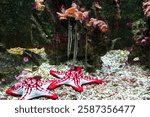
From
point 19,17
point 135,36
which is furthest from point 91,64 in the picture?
point 19,17

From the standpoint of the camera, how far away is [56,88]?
266 inches

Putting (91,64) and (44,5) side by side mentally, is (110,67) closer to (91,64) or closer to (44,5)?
(91,64)

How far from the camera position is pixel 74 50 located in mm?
7562

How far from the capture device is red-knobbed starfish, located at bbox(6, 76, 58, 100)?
21.0 feet

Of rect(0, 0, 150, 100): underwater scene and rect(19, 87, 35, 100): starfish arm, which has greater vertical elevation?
rect(0, 0, 150, 100): underwater scene

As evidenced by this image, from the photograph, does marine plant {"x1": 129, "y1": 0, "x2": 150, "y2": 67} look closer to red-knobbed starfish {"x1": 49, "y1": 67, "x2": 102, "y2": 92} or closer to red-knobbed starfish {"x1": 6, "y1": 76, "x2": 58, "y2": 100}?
red-knobbed starfish {"x1": 49, "y1": 67, "x2": 102, "y2": 92}

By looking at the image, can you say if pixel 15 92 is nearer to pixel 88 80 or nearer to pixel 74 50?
pixel 88 80

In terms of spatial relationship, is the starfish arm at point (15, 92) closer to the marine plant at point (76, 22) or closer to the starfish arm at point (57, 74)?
the starfish arm at point (57, 74)

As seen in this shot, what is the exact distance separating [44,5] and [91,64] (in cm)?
133

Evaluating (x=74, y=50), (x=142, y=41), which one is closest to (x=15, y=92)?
(x=74, y=50)

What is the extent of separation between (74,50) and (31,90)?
4.65ft

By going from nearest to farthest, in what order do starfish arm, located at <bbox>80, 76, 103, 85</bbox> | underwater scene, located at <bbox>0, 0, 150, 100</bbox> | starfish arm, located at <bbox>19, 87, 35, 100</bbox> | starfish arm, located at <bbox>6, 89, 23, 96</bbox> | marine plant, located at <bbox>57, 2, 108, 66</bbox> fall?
starfish arm, located at <bbox>19, 87, 35, 100</bbox>, starfish arm, located at <bbox>6, 89, 23, 96</bbox>, underwater scene, located at <bbox>0, 0, 150, 100</bbox>, starfish arm, located at <bbox>80, 76, 103, 85</bbox>, marine plant, located at <bbox>57, 2, 108, 66</bbox>

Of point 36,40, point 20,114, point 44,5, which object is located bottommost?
point 20,114

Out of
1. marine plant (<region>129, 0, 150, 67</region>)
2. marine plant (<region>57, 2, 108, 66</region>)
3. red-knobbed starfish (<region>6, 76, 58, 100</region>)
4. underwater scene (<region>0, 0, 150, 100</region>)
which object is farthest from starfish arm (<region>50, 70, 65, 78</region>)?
marine plant (<region>129, 0, 150, 67</region>)
